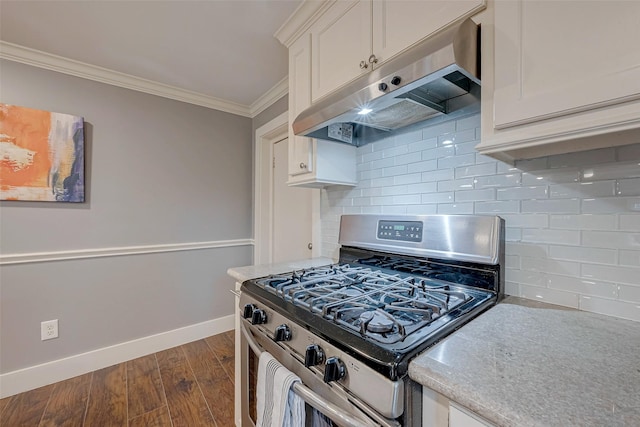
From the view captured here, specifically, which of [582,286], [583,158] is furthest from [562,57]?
[582,286]

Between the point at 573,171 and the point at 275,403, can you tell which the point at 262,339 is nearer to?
the point at 275,403

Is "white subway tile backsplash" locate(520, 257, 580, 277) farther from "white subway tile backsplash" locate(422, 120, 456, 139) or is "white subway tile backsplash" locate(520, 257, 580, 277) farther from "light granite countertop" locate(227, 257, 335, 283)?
"light granite countertop" locate(227, 257, 335, 283)

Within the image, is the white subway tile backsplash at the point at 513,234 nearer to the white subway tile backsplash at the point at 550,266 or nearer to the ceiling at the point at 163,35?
the white subway tile backsplash at the point at 550,266

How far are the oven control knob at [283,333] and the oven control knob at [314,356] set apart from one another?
13cm

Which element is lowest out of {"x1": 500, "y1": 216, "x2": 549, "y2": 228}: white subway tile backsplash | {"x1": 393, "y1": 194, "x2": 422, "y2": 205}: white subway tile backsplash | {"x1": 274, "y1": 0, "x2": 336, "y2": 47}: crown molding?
{"x1": 500, "y1": 216, "x2": 549, "y2": 228}: white subway tile backsplash

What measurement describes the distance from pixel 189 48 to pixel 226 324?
96.4 inches

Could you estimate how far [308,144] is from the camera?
4.81 ft

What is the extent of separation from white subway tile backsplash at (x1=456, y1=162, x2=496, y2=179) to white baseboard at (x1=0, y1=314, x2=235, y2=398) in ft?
8.46

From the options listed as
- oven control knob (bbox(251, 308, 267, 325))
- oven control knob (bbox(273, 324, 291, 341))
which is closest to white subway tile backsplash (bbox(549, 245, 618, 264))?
oven control knob (bbox(273, 324, 291, 341))

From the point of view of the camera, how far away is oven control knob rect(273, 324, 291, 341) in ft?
2.76

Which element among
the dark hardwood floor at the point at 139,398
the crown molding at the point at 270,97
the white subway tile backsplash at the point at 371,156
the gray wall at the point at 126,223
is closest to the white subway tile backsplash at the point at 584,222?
the white subway tile backsplash at the point at 371,156

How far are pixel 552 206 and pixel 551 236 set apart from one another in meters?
0.10

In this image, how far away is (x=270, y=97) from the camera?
8.20 feet

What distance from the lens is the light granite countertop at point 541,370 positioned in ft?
1.40
